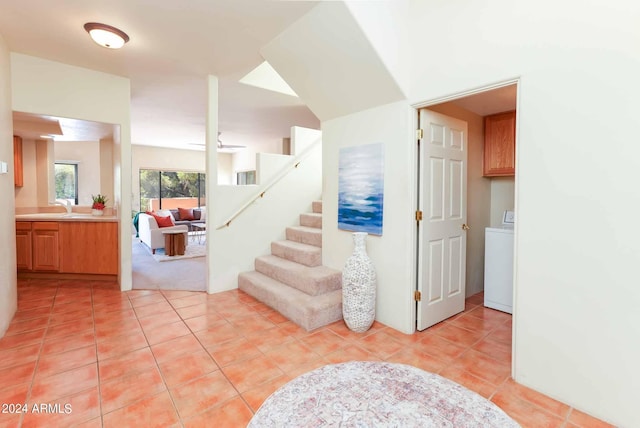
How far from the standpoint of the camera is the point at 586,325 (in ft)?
5.90

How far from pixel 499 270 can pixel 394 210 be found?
154 cm

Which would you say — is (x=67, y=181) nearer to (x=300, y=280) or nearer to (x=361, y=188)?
(x=300, y=280)

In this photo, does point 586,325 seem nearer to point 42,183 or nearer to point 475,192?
point 475,192

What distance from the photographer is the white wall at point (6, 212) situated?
273 centimetres

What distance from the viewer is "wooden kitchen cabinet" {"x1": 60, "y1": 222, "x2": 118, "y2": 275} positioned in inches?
164

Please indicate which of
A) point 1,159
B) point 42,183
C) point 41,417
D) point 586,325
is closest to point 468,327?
point 586,325

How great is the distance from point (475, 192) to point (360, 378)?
113 inches

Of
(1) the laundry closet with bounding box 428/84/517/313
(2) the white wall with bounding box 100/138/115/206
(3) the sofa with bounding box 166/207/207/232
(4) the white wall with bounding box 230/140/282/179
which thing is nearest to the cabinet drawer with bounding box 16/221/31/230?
(2) the white wall with bounding box 100/138/115/206

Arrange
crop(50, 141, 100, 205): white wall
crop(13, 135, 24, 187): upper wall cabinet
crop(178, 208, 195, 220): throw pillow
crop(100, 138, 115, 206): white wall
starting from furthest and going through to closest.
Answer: crop(178, 208, 195, 220): throw pillow
crop(50, 141, 100, 205): white wall
crop(100, 138, 115, 206): white wall
crop(13, 135, 24, 187): upper wall cabinet

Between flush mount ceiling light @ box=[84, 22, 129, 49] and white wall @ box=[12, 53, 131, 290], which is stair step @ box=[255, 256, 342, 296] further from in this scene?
flush mount ceiling light @ box=[84, 22, 129, 49]

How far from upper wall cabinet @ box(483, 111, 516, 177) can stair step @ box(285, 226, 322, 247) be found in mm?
2221

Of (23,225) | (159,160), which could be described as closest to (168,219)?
(23,225)

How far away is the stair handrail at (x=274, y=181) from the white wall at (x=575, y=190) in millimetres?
2847

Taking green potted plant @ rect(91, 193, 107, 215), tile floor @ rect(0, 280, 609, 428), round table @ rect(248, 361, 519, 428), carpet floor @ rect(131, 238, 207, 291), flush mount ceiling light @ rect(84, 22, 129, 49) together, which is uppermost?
flush mount ceiling light @ rect(84, 22, 129, 49)
